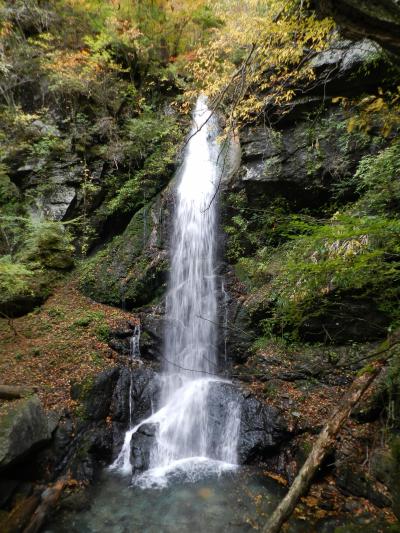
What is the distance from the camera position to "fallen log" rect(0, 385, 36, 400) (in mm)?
5699

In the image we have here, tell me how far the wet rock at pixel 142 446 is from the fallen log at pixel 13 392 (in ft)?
7.26

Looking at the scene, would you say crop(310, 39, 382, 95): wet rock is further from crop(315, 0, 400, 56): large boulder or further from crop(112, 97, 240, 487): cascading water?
crop(315, 0, 400, 56): large boulder

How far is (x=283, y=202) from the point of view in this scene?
9.90 meters

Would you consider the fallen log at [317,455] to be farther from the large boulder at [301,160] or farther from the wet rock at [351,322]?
the large boulder at [301,160]

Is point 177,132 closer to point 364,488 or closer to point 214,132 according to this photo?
point 214,132

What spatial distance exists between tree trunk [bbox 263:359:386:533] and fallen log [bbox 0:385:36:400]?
4.60m

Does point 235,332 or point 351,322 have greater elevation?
point 351,322

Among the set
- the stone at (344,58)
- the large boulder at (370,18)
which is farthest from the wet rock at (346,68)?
the large boulder at (370,18)

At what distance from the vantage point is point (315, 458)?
13.0 feet

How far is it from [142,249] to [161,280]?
1.38m

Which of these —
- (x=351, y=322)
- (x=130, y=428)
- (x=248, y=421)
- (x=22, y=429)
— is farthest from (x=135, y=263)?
(x=351, y=322)

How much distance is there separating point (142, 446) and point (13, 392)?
8.50ft

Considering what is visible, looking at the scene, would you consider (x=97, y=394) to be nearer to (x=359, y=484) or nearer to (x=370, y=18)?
(x=359, y=484)

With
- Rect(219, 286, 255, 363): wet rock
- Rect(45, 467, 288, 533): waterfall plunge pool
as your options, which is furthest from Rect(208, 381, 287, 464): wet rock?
Rect(219, 286, 255, 363): wet rock
